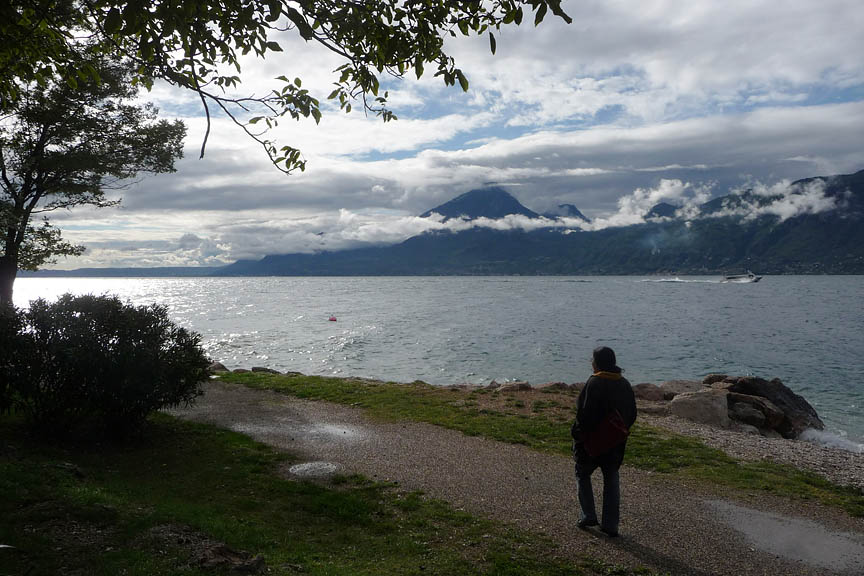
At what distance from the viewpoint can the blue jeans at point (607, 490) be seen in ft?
24.6

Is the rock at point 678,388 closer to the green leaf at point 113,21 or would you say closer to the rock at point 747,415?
the rock at point 747,415

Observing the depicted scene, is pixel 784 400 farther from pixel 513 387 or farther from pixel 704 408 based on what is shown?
pixel 513 387

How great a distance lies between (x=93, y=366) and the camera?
407 inches

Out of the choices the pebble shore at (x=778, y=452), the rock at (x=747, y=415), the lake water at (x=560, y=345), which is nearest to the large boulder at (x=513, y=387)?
the pebble shore at (x=778, y=452)

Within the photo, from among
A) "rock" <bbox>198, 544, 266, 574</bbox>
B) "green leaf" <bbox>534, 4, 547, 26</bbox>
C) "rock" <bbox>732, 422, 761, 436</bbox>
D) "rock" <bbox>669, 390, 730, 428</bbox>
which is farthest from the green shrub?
"rock" <bbox>732, 422, 761, 436</bbox>

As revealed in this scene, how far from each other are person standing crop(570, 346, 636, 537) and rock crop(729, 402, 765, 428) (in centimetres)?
1188

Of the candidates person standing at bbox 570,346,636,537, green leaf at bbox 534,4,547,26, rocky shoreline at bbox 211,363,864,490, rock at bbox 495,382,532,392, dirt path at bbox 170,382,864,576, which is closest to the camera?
green leaf at bbox 534,4,547,26

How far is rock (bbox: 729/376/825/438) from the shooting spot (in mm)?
19092

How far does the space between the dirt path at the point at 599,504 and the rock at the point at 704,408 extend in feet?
23.0

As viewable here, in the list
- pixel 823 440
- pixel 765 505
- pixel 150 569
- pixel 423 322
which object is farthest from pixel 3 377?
pixel 423 322

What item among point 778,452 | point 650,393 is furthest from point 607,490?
point 650,393

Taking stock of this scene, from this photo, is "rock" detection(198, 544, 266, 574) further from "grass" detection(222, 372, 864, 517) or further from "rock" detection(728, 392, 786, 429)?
"rock" detection(728, 392, 786, 429)

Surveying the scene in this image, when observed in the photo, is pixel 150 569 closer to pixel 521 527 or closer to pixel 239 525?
pixel 239 525

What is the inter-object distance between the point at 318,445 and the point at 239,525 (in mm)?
4941
